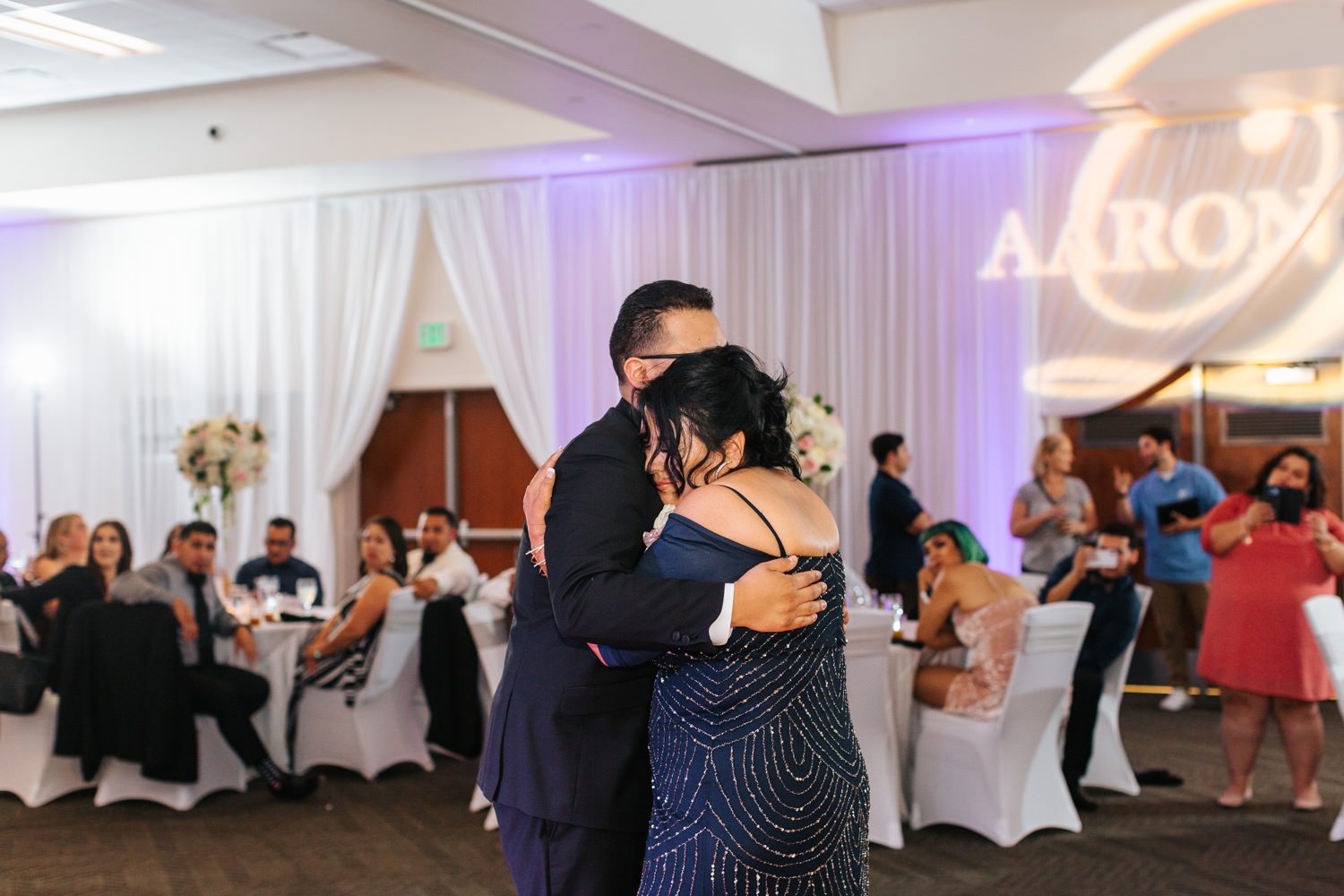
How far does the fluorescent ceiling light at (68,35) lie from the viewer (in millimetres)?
7781

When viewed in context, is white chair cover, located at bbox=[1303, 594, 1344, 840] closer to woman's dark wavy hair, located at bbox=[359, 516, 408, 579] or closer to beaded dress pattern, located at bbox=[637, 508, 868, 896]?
beaded dress pattern, located at bbox=[637, 508, 868, 896]

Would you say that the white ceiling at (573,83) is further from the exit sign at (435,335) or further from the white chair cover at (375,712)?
the white chair cover at (375,712)

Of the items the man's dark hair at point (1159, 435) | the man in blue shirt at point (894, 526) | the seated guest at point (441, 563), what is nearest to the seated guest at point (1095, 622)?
the man in blue shirt at point (894, 526)

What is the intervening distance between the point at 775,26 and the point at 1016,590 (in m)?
3.59

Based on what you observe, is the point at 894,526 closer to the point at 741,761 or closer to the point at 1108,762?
the point at 1108,762

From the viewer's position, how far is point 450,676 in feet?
24.2

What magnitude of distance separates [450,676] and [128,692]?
1.56 metres

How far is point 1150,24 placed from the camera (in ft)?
26.1

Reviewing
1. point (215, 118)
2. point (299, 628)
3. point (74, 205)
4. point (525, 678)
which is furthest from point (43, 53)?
point (525, 678)

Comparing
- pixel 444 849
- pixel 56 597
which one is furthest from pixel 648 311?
pixel 56 597

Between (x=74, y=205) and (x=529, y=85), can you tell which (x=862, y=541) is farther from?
(x=74, y=205)

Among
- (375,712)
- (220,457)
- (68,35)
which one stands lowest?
(375,712)

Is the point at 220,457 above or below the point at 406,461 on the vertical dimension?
above

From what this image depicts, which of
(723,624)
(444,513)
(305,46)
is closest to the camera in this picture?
(723,624)
